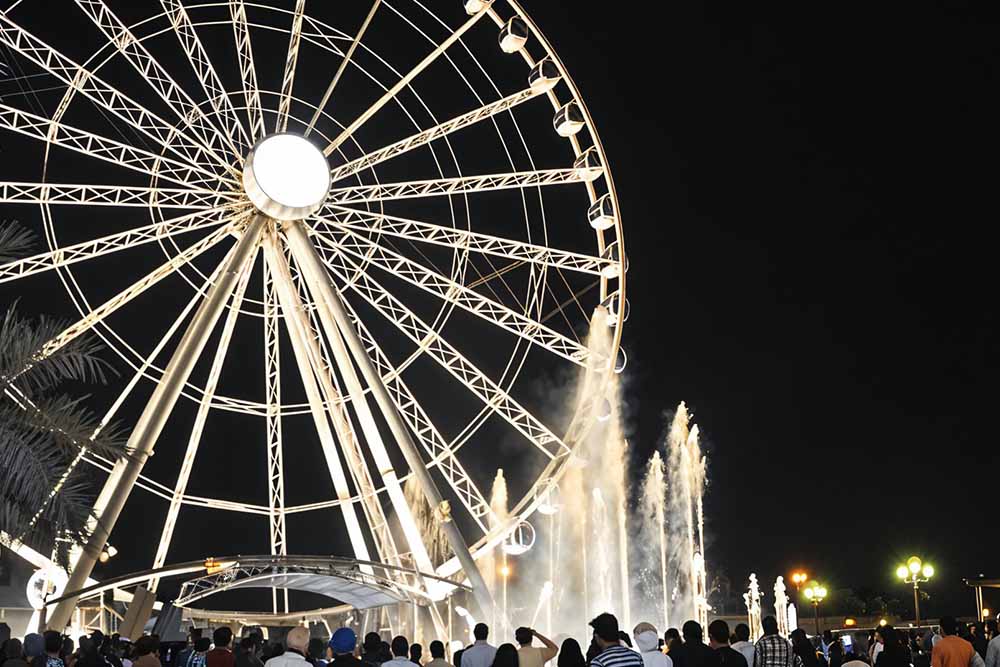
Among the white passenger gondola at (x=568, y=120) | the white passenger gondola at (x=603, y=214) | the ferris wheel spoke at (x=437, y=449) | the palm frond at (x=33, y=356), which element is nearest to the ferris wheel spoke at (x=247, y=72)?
the ferris wheel spoke at (x=437, y=449)

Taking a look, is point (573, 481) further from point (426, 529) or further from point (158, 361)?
point (158, 361)

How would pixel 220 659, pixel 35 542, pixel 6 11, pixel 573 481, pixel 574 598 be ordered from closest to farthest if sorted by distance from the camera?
pixel 220 659
pixel 35 542
pixel 6 11
pixel 573 481
pixel 574 598

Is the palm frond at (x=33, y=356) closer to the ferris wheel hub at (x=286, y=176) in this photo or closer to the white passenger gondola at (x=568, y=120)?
the ferris wheel hub at (x=286, y=176)

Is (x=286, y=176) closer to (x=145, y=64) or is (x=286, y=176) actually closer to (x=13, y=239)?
(x=145, y=64)

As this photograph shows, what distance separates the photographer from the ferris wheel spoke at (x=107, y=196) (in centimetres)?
2127

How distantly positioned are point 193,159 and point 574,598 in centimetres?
3036

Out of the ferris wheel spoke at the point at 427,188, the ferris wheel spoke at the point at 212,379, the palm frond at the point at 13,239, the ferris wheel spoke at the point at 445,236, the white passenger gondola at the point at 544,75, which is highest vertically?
the white passenger gondola at the point at 544,75

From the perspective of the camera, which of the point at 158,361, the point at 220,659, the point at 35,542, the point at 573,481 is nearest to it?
the point at 220,659

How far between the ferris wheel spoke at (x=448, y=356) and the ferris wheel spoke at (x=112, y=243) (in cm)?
297

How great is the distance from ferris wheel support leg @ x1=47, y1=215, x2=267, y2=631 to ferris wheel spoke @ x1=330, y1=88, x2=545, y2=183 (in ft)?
7.07

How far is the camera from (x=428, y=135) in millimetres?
24031

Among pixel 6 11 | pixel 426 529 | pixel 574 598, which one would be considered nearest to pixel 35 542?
pixel 6 11

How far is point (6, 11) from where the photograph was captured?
2162 centimetres

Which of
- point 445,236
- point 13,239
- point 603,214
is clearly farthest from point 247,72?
point 13,239
